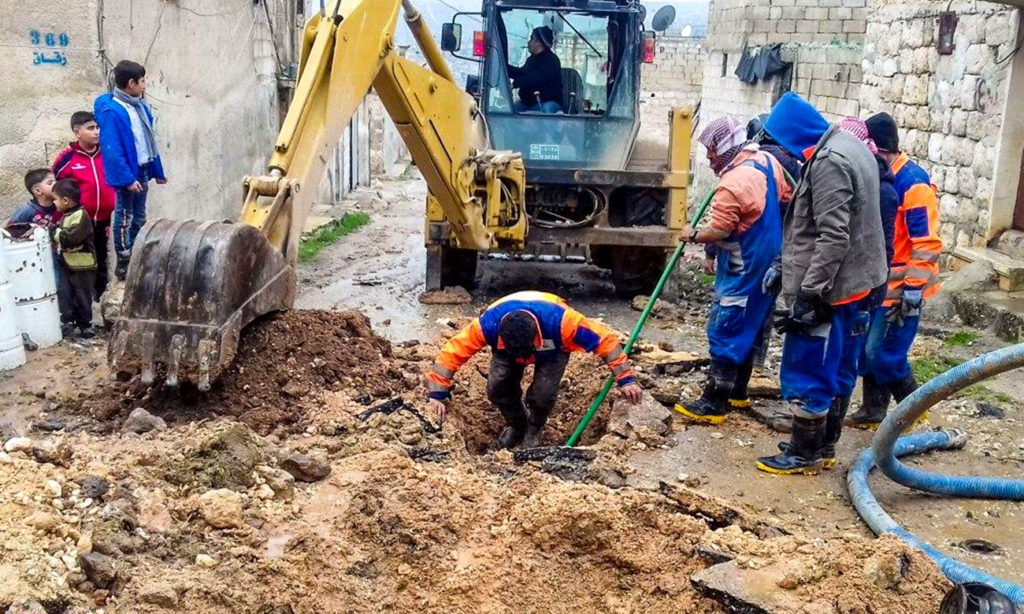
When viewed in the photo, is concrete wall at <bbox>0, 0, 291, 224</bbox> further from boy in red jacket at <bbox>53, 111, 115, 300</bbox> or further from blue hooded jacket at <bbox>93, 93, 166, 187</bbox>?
blue hooded jacket at <bbox>93, 93, 166, 187</bbox>

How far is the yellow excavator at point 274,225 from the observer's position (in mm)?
4582

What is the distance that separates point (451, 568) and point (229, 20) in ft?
27.6

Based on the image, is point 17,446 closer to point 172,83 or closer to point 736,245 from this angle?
point 736,245

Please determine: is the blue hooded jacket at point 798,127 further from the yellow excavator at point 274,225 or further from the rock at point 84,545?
the rock at point 84,545

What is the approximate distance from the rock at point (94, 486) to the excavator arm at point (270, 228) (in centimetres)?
74

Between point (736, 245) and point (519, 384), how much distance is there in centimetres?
146

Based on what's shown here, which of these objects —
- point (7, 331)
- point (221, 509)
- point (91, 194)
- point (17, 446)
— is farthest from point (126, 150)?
point (221, 509)

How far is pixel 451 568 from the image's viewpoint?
3734 mm

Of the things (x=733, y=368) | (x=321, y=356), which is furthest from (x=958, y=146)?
(x=321, y=356)

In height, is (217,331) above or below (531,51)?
below

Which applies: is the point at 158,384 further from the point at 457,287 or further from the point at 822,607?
the point at 457,287

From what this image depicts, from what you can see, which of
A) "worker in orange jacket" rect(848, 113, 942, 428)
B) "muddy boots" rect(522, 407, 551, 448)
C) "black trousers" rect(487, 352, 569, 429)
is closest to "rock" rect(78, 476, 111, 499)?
"black trousers" rect(487, 352, 569, 429)

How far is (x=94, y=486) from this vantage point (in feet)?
12.6

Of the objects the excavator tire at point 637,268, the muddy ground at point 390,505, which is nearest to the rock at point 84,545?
the muddy ground at point 390,505
